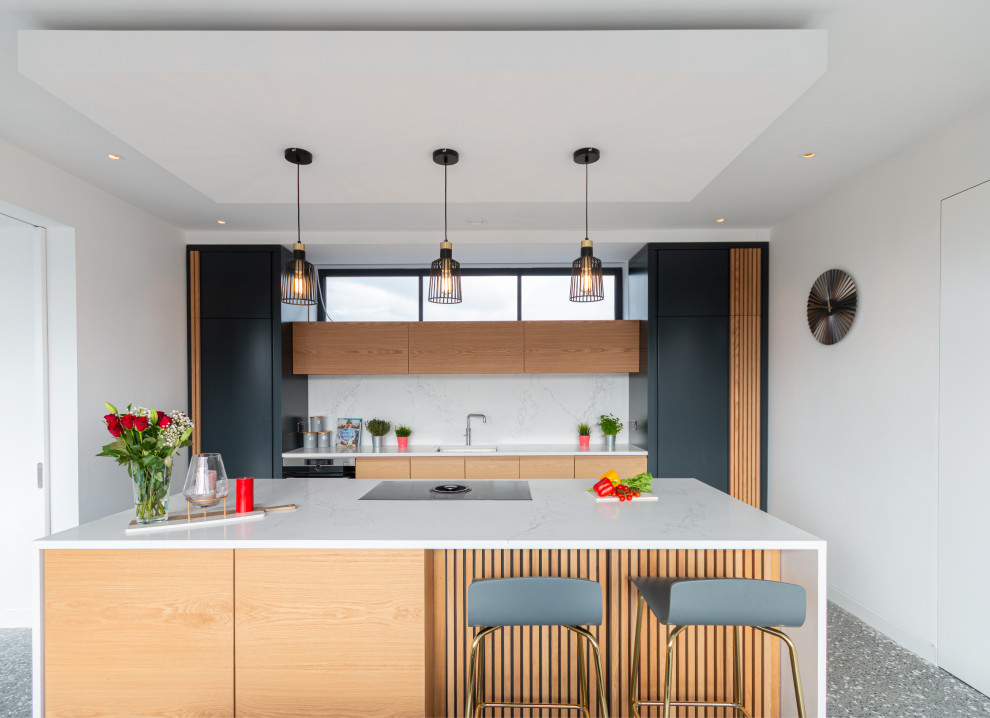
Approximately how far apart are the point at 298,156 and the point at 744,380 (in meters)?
3.53

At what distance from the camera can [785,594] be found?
5.24 feet

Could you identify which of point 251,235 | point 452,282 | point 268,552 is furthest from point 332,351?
point 268,552

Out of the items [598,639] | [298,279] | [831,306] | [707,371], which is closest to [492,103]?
[298,279]

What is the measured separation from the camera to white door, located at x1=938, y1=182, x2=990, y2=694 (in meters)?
2.33

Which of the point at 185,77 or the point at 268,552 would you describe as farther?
the point at 268,552

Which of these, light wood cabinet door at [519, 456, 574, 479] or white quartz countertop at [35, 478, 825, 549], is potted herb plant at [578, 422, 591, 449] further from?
white quartz countertop at [35, 478, 825, 549]

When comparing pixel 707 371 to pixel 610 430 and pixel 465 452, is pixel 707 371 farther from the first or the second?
pixel 465 452

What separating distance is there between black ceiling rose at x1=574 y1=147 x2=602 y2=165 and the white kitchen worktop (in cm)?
250

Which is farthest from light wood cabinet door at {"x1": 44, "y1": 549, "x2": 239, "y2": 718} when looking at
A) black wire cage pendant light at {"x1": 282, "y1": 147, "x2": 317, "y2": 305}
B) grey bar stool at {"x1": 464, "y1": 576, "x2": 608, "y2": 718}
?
black wire cage pendant light at {"x1": 282, "y1": 147, "x2": 317, "y2": 305}

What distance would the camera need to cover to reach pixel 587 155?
2.17 m

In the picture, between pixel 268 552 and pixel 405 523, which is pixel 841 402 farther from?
pixel 268 552

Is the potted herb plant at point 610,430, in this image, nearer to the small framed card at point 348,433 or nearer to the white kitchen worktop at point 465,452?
the white kitchen worktop at point 465,452

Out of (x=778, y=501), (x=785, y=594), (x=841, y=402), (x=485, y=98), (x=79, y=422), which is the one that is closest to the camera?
(x=785, y=594)

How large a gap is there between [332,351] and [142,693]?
9.35 ft
